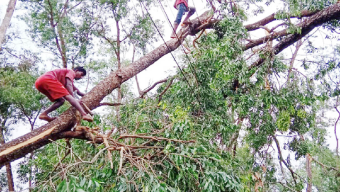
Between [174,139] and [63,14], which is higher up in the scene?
[63,14]

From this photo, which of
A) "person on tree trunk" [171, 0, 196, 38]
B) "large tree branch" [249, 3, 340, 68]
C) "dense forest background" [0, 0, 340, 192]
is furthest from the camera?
"person on tree trunk" [171, 0, 196, 38]

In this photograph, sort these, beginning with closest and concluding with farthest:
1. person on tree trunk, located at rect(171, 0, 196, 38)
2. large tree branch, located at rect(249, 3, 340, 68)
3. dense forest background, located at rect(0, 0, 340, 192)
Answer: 1. dense forest background, located at rect(0, 0, 340, 192)
2. large tree branch, located at rect(249, 3, 340, 68)
3. person on tree trunk, located at rect(171, 0, 196, 38)

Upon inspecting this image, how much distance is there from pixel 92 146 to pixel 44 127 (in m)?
0.59

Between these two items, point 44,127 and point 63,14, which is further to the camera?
point 63,14

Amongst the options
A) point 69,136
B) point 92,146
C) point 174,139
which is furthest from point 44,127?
point 174,139

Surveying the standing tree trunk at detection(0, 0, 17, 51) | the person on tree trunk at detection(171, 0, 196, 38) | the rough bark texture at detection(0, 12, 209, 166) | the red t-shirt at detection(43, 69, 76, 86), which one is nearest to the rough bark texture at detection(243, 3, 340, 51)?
the person on tree trunk at detection(171, 0, 196, 38)

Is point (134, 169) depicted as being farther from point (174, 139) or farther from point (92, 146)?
point (92, 146)

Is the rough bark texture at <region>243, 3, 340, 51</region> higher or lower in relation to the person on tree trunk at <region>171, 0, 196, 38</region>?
lower

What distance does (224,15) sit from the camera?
4605 mm

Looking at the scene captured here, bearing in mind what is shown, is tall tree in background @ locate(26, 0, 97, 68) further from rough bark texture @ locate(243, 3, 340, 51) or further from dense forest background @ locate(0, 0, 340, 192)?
rough bark texture @ locate(243, 3, 340, 51)

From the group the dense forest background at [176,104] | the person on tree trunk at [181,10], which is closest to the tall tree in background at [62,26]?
the dense forest background at [176,104]

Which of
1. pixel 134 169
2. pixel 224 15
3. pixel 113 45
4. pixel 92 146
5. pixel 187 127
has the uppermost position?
pixel 113 45

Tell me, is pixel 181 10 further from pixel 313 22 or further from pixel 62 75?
pixel 62 75

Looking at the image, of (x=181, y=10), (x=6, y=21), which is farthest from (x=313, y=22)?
(x=6, y=21)
